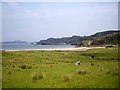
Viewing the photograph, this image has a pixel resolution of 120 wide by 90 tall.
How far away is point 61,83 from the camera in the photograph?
62.9 ft

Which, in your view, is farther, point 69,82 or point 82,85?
point 69,82

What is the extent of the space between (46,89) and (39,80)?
3.67 metres

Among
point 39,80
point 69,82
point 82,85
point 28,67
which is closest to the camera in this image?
point 82,85

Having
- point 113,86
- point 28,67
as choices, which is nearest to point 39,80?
point 113,86

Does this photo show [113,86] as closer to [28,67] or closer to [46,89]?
[46,89]

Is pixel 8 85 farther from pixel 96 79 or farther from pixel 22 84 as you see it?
pixel 96 79

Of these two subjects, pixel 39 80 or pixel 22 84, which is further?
pixel 39 80

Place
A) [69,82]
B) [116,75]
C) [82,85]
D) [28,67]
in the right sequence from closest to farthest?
1. [82,85]
2. [69,82]
3. [116,75]
4. [28,67]

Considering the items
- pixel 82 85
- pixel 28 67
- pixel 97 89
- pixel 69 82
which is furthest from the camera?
pixel 28 67

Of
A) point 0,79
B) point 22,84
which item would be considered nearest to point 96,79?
point 22,84

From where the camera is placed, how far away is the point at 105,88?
17.4 m

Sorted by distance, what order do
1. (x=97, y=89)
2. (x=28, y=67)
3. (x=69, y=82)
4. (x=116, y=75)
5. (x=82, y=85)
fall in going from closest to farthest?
1. (x=97, y=89)
2. (x=82, y=85)
3. (x=69, y=82)
4. (x=116, y=75)
5. (x=28, y=67)

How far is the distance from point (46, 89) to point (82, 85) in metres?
2.88

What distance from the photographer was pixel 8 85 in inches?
756
